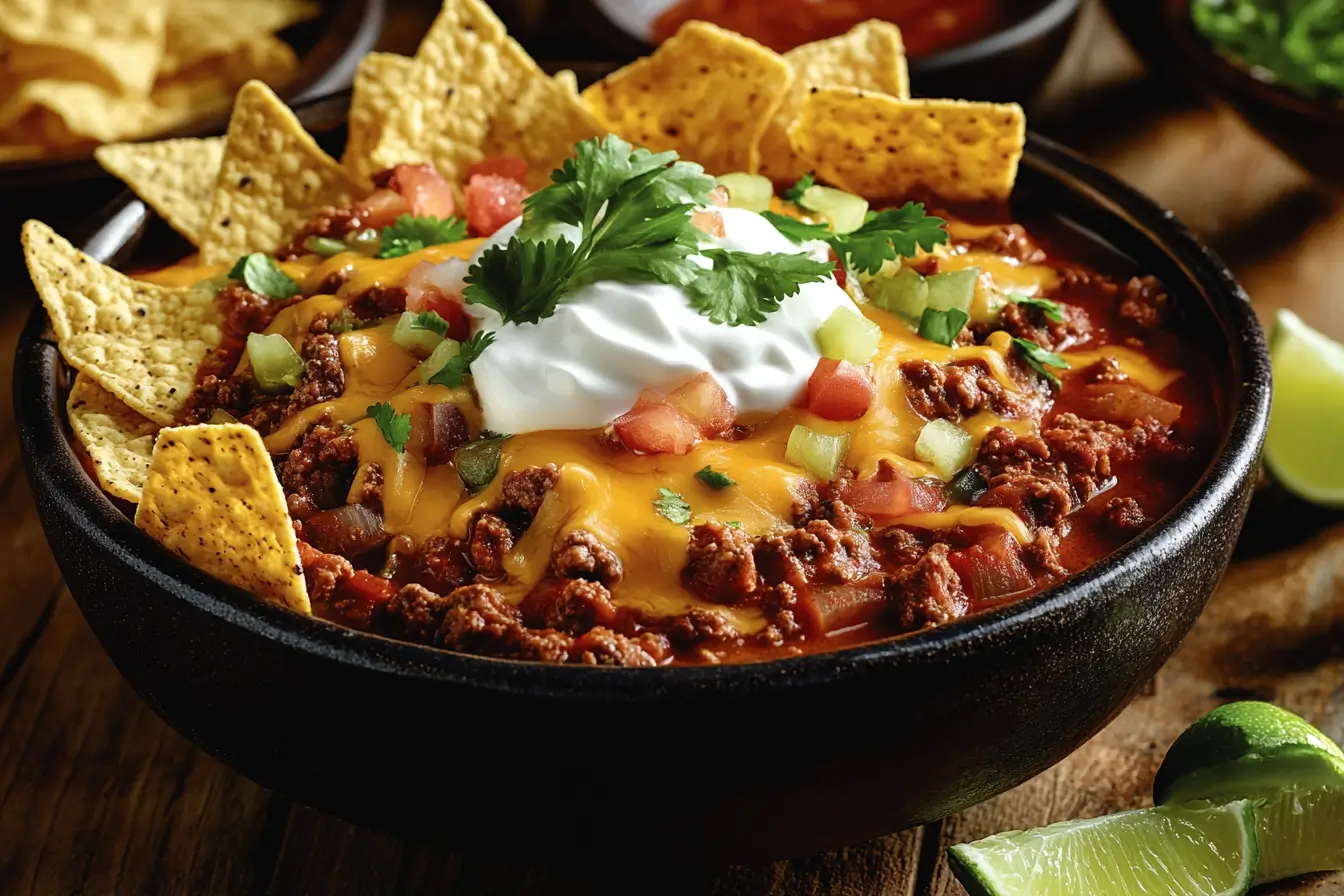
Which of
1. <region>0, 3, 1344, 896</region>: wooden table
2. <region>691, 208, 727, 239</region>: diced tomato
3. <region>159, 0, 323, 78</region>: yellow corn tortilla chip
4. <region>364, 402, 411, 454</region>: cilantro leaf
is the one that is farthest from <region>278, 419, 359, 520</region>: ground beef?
<region>159, 0, 323, 78</region>: yellow corn tortilla chip

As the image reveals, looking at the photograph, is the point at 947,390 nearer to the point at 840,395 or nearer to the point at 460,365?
the point at 840,395

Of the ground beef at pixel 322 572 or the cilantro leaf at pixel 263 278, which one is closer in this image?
the ground beef at pixel 322 572

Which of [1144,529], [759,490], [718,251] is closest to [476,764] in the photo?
[759,490]

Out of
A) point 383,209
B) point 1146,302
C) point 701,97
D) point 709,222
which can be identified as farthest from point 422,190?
point 1146,302

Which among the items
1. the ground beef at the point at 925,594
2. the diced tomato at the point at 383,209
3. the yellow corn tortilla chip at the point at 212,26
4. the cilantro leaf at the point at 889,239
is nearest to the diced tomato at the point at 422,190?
the diced tomato at the point at 383,209

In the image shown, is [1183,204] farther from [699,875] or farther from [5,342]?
[5,342]

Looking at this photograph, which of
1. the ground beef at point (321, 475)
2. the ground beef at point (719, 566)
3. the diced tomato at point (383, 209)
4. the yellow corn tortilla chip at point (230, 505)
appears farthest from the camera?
the diced tomato at point (383, 209)

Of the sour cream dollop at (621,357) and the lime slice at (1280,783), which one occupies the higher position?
the sour cream dollop at (621,357)

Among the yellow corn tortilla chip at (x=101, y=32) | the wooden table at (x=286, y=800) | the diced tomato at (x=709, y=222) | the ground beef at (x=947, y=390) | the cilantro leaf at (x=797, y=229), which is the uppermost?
the diced tomato at (x=709, y=222)

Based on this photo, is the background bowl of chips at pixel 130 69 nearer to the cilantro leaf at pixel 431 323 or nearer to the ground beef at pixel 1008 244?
the cilantro leaf at pixel 431 323
